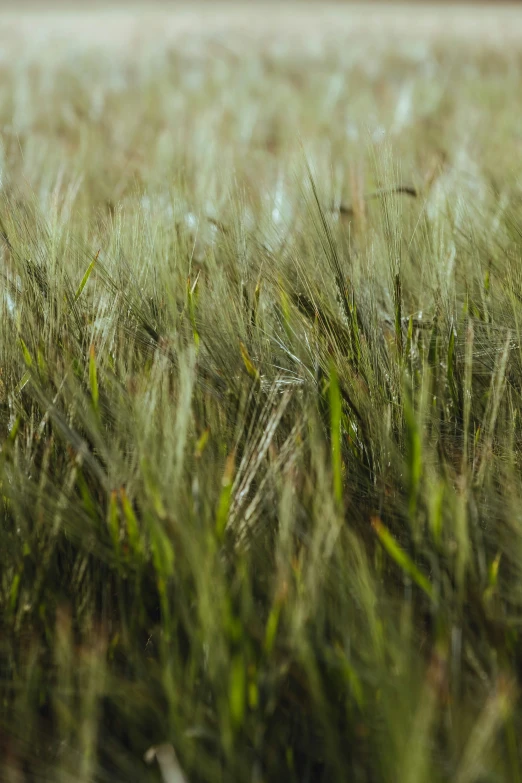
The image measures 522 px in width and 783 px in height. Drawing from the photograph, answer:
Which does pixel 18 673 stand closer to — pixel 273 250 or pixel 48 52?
pixel 273 250

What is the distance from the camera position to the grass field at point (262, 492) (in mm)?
468

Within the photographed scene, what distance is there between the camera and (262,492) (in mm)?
607

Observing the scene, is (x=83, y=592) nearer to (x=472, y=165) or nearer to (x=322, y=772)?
(x=322, y=772)

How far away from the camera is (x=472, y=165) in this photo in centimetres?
146

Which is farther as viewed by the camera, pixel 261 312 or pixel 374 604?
pixel 261 312

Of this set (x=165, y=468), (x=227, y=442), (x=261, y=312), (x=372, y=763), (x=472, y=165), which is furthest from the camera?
(x=472, y=165)

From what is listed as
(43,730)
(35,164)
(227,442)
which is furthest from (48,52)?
(43,730)

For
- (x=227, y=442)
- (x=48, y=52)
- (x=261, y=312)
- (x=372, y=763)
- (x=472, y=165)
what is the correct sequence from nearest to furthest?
(x=372, y=763), (x=227, y=442), (x=261, y=312), (x=472, y=165), (x=48, y=52)


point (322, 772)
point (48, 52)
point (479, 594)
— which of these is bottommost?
point (322, 772)

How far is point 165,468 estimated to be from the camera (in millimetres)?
564

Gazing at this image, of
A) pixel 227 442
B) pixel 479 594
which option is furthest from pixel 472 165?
pixel 479 594

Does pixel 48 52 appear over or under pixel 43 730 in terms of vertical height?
over

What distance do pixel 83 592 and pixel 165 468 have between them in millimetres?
114

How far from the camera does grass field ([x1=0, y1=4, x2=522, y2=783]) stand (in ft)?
1.53
